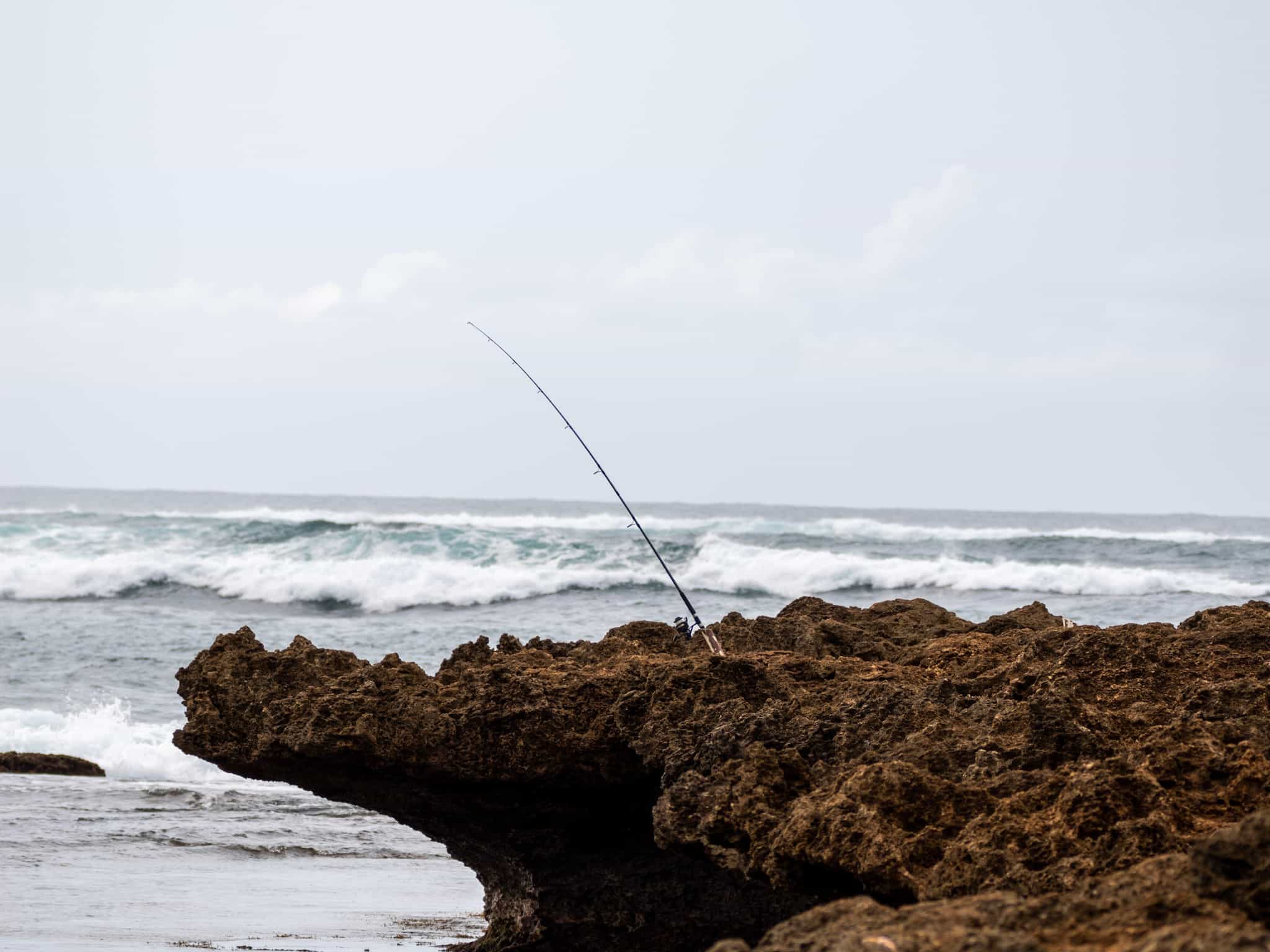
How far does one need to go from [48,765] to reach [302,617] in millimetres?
10336

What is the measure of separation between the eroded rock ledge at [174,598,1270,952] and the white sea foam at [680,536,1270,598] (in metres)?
17.9

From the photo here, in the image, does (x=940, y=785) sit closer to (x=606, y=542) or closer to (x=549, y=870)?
(x=549, y=870)

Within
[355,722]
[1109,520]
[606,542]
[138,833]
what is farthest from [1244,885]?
[1109,520]

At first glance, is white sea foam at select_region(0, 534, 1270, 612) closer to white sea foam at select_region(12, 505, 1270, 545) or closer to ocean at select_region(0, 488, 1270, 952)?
ocean at select_region(0, 488, 1270, 952)

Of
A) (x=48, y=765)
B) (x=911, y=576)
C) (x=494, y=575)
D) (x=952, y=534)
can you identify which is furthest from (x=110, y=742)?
(x=952, y=534)

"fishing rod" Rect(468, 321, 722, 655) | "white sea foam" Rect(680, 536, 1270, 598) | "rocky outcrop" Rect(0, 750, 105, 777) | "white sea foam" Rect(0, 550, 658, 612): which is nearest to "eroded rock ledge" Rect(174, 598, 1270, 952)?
"fishing rod" Rect(468, 321, 722, 655)

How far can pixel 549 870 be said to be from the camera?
455cm

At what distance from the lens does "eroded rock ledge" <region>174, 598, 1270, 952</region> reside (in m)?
2.15

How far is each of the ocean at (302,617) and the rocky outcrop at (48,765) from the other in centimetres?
26

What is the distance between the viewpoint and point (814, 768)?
3.31 m

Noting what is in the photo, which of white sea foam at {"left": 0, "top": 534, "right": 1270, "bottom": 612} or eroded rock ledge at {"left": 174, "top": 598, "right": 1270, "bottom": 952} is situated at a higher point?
eroded rock ledge at {"left": 174, "top": 598, "right": 1270, "bottom": 952}

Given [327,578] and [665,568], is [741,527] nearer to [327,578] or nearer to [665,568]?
[327,578]

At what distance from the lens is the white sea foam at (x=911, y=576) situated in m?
22.5

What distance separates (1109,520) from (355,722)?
62.5m
